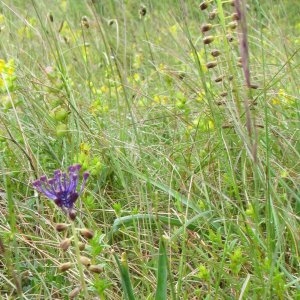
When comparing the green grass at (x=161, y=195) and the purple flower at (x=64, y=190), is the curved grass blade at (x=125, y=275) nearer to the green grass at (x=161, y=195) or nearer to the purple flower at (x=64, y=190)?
the green grass at (x=161, y=195)

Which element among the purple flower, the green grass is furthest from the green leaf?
the purple flower

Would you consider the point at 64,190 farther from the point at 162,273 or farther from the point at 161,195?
the point at 161,195

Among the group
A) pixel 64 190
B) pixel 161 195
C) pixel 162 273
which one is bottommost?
pixel 161 195

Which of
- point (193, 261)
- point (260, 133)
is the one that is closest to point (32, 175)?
point (193, 261)

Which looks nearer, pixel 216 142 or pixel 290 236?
pixel 290 236

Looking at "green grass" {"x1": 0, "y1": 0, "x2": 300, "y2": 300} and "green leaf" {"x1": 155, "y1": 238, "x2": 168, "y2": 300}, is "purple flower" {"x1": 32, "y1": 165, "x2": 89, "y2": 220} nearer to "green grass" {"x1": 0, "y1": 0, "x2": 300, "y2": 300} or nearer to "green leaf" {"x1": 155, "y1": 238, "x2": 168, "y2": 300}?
"green grass" {"x1": 0, "y1": 0, "x2": 300, "y2": 300}

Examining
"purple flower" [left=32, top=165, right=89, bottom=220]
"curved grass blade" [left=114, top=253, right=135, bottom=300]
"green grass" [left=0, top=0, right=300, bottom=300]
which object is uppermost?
"purple flower" [left=32, top=165, right=89, bottom=220]

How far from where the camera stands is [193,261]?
1.39 meters

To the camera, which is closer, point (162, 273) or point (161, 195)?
point (162, 273)

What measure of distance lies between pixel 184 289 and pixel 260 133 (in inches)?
24.8

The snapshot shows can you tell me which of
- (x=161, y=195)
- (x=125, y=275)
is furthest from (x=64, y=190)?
(x=161, y=195)

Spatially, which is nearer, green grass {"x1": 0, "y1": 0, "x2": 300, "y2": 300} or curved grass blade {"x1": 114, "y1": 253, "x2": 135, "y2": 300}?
curved grass blade {"x1": 114, "y1": 253, "x2": 135, "y2": 300}

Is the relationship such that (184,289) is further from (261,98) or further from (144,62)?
(144,62)

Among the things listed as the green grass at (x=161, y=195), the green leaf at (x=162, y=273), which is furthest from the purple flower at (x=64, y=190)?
the green leaf at (x=162, y=273)
